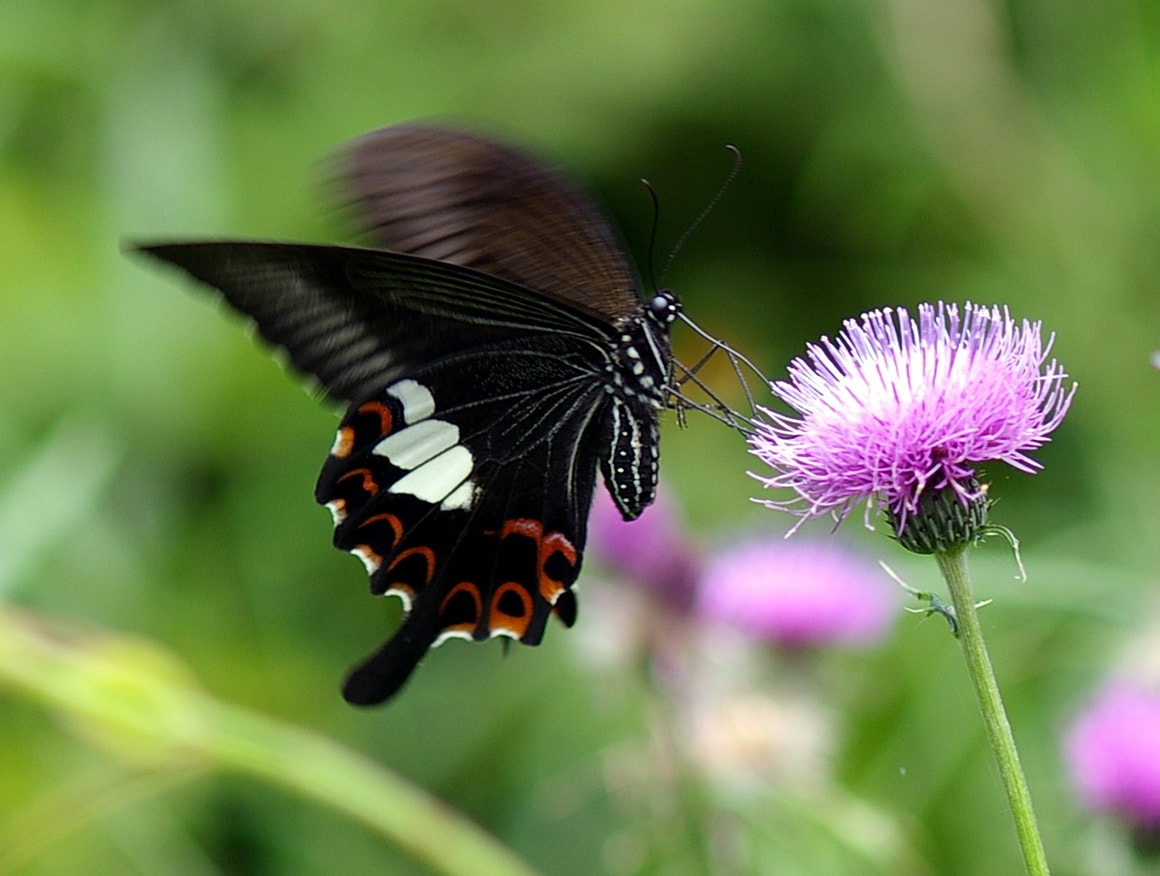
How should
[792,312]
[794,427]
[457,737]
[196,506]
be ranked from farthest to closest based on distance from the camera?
[792,312]
[196,506]
[457,737]
[794,427]

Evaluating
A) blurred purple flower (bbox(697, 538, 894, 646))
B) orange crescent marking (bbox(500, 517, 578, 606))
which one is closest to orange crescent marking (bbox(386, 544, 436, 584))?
orange crescent marking (bbox(500, 517, 578, 606))

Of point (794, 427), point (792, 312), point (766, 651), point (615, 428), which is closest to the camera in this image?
point (794, 427)

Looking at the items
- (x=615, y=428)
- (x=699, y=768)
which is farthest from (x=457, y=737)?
(x=615, y=428)

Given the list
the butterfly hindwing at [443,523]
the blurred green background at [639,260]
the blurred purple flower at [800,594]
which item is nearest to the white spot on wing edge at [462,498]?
the butterfly hindwing at [443,523]

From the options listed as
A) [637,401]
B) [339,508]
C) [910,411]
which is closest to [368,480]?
[339,508]

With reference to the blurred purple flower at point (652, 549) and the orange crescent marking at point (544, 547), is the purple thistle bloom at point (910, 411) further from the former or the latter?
the blurred purple flower at point (652, 549)

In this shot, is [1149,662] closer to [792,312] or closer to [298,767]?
[298,767]

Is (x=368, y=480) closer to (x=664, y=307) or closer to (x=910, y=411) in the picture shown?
(x=664, y=307)
